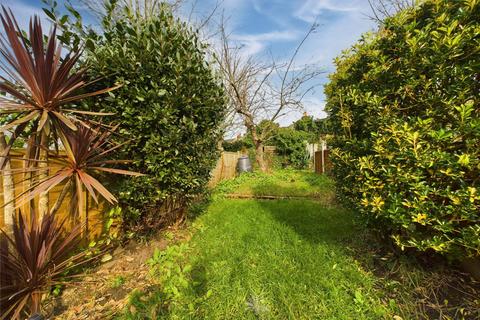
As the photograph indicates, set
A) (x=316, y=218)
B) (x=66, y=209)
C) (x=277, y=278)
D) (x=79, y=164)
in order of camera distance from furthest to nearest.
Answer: (x=316, y=218) → (x=66, y=209) → (x=277, y=278) → (x=79, y=164)

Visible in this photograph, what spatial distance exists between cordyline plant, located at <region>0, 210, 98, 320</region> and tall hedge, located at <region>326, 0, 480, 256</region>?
10.3 feet

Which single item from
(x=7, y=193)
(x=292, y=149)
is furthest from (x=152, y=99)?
(x=292, y=149)

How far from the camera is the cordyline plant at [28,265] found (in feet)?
5.95

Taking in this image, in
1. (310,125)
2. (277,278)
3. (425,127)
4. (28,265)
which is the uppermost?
(310,125)

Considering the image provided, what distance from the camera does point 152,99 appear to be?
9.24 ft

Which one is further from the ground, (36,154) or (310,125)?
(310,125)

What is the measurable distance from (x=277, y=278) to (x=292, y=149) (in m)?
12.8

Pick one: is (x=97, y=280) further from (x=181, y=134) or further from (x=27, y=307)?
(x=181, y=134)

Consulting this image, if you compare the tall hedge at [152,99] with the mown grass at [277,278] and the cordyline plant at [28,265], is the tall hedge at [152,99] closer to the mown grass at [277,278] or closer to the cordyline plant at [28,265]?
the cordyline plant at [28,265]

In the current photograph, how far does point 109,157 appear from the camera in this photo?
9.28ft

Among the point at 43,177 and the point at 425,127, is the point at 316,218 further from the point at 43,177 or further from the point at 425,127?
the point at 43,177

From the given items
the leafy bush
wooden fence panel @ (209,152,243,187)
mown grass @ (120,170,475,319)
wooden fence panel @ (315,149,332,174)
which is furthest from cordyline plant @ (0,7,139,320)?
the leafy bush

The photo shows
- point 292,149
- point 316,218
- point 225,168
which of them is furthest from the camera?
point 292,149

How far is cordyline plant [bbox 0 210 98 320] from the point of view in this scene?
5.95 ft
